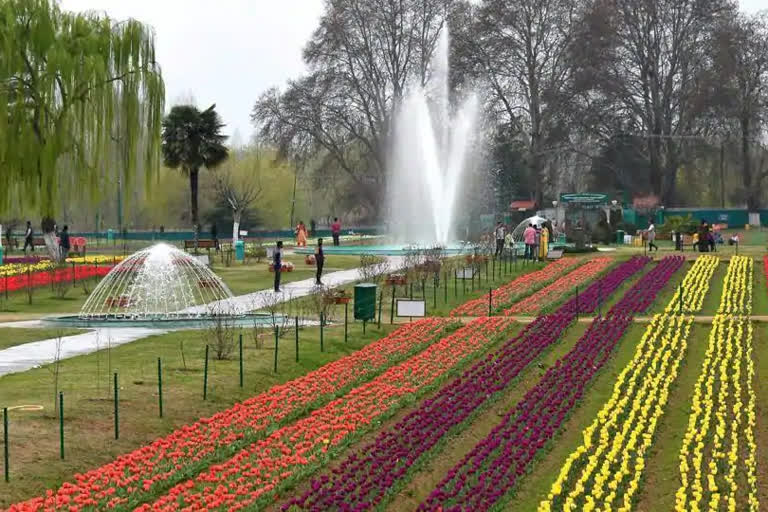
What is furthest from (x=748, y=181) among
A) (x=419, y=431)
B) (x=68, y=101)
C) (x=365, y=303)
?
(x=419, y=431)

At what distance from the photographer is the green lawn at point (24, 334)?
24908 millimetres

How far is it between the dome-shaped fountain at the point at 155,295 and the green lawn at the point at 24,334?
2.06 meters

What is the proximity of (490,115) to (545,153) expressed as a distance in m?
4.14

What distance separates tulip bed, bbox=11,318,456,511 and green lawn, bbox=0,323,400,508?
1.28ft

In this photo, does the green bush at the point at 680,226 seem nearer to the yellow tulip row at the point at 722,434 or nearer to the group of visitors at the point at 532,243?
the group of visitors at the point at 532,243

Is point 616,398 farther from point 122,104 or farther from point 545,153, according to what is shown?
point 545,153

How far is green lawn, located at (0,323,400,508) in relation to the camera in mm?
14992

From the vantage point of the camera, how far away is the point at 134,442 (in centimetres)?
1628

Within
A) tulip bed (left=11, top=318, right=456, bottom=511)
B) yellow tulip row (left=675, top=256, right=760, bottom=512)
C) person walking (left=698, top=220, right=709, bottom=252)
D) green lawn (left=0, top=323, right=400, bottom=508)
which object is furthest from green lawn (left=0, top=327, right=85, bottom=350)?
person walking (left=698, top=220, right=709, bottom=252)

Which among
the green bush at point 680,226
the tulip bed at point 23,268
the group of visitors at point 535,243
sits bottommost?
the tulip bed at point 23,268

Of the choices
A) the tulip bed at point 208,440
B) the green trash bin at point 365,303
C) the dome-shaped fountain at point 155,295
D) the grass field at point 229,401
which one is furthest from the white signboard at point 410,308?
the dome-shaped fountain at point 155,295

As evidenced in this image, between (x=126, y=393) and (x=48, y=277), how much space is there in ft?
72.2

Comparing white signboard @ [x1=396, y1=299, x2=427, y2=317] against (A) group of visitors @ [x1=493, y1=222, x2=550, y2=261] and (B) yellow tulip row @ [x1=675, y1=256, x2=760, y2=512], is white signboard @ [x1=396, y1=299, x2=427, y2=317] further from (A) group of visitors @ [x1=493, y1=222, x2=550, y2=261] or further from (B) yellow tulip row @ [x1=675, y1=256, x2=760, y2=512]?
(A) group of visitors @ [x1=493, y1=222, x2=550, y2=261]

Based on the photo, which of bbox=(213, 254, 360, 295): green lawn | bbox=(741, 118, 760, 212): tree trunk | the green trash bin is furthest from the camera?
bbox=(741, 118, 760, 212): tree trunk
